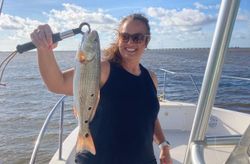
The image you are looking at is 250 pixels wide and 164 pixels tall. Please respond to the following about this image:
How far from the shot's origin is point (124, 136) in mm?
2049

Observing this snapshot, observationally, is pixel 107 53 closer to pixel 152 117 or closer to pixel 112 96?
pixel 112 96

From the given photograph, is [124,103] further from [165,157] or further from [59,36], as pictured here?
[165,157]

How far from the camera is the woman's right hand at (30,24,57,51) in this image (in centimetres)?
147

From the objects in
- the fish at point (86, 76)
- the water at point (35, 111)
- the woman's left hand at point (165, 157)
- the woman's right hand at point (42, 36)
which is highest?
the woman's right hand at point (42, 36)

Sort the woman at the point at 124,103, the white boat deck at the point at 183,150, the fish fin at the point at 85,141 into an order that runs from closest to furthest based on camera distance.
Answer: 1. the fish fin at the point at 85,141
2. the woman at the point at 124,103
3. the white boat deck at the point at 183,150

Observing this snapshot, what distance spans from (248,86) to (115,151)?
59.8 feet

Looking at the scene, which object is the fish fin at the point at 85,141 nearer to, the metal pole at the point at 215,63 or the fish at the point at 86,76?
the fish at the point at 86,76

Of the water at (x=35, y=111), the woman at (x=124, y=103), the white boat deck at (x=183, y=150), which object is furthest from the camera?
the water at (x=35, y=111)

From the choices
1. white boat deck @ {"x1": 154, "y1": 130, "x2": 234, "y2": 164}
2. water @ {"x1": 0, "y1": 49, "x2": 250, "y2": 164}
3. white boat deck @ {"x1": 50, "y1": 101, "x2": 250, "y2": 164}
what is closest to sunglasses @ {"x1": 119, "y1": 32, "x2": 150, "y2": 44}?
white boat deck @ {"x1": 154, "y1": 130, "x2": 234, "y2": 164}

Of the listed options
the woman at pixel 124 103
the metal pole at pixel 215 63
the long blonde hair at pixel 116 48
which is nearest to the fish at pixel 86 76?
the woman at pixel 124 103

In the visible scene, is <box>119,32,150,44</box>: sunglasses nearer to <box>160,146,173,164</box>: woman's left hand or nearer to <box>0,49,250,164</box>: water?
<box>160,146,173,164</box>: woman's left hand

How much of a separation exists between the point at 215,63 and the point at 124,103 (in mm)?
879

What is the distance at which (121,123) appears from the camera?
6.68 feet

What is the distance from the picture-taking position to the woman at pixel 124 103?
78.3 inches
